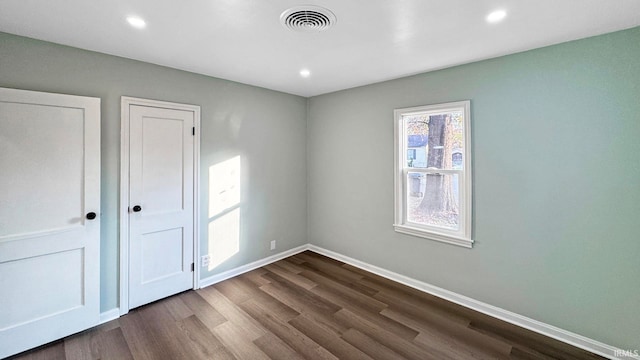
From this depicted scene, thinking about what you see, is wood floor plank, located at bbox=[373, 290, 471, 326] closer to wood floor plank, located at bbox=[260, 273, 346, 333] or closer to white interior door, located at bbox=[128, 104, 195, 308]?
wood floor plank, located at bbox=[260, 273, 346, 333]

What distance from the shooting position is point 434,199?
3.14 metres

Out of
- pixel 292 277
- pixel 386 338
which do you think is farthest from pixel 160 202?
pixel 386 338

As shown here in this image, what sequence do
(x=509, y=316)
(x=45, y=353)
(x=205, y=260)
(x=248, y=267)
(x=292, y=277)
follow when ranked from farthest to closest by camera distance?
(x=248, y=267) < (x=292, y=277) < (x=205, y=260) < (x=509, y=316) < (x=45, y=353)

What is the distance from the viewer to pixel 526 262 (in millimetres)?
2486

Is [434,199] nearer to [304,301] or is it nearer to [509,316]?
[509,316]

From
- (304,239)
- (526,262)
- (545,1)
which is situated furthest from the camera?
(304,239)

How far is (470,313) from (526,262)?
2.44 feet

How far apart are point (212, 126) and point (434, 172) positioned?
8.99ft

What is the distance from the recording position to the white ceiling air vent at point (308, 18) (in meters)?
1.80

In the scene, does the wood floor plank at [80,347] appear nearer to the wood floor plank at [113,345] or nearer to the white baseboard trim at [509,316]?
the wood floor plank at [113,345]

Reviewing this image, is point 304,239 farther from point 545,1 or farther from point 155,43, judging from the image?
point 545,1

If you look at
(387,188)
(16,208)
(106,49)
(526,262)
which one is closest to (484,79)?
(387,188)

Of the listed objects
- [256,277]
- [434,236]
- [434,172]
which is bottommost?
[256,277]

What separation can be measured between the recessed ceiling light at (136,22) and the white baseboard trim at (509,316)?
3.54 metres
